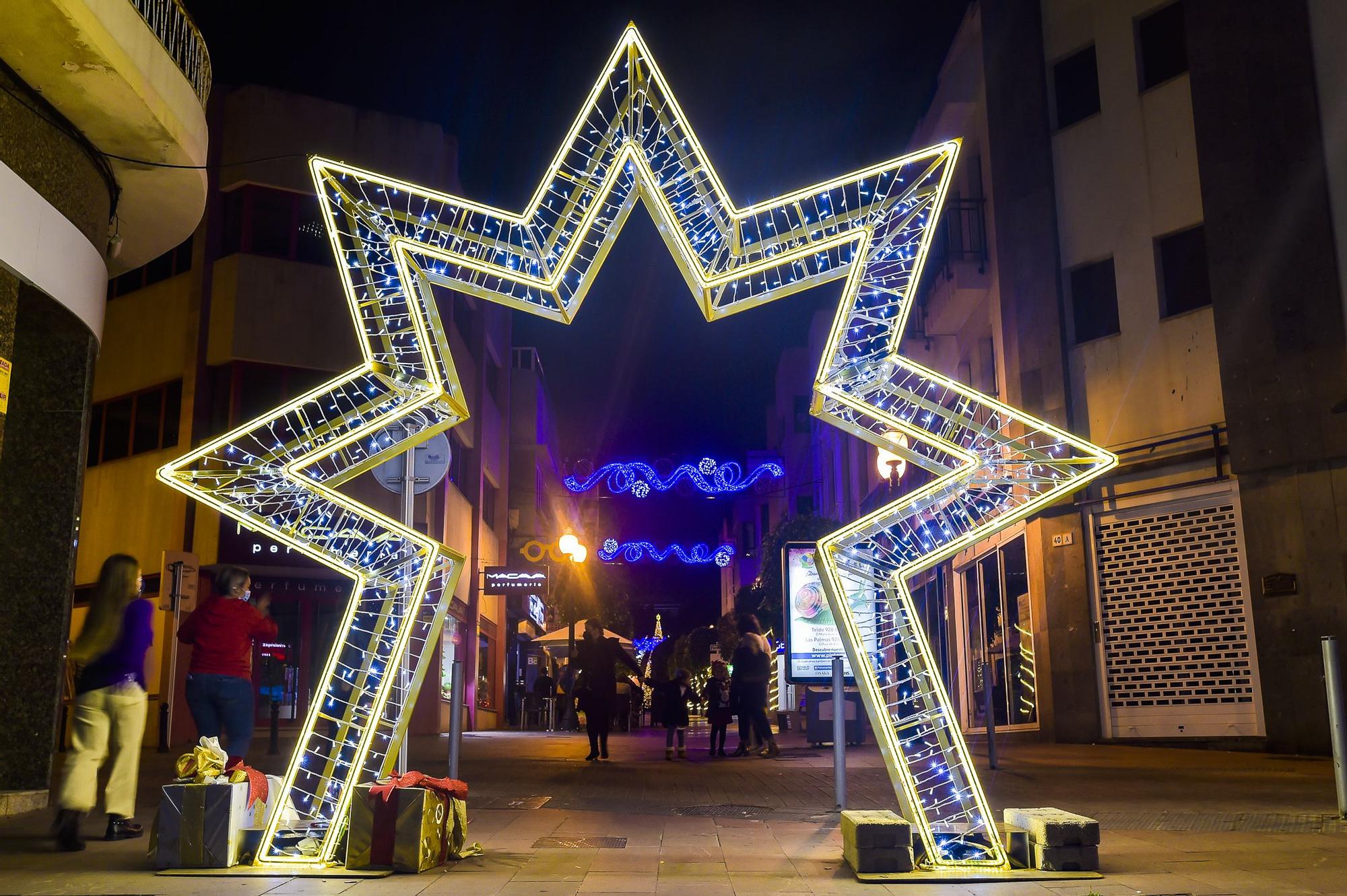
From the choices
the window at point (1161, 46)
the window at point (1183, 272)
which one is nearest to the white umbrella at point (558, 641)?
the window at point (1183, 272)

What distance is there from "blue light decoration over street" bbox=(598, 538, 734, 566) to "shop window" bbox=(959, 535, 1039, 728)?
9068mm

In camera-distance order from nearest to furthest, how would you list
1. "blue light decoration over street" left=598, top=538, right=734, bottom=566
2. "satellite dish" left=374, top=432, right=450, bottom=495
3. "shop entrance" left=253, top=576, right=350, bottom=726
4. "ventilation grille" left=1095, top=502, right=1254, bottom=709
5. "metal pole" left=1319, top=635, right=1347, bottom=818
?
"metal pole" left=1319, top=635, right=1347, bottom=818, "satellite dish" left=374, top=432, right=450, bottom=495, "ventilation grille" left=1095, top=502, right=1254, bottom=709, "shop entrance" left=253, top=576, right=350, bottom=726, "blue light decoration over street" left=598, top=538, right=734, bottom=566

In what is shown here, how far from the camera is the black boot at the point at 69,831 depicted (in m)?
7.14

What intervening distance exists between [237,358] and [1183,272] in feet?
53.6

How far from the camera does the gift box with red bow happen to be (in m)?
6.34

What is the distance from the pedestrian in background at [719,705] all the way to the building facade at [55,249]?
10492mm

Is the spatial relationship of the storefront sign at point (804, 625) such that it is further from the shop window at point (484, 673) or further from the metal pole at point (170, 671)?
the shop window at point (484, 673)

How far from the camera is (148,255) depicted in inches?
495

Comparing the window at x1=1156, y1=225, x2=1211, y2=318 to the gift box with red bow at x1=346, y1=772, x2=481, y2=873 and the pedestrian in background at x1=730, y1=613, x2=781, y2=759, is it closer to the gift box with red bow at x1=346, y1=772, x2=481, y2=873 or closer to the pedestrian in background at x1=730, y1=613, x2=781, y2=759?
the pedestrian in background at x1=730, y1=613, x2=781, y2=759

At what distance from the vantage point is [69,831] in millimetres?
7164

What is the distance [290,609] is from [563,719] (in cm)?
1091

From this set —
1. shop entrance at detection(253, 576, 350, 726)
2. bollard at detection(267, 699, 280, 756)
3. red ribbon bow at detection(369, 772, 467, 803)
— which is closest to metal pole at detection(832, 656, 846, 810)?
red ribbon bow at detection(369, 772, 467, 803)

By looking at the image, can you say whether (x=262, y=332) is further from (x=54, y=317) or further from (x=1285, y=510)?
(x=1285, y=510)

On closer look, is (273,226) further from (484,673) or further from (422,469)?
(484,673)
